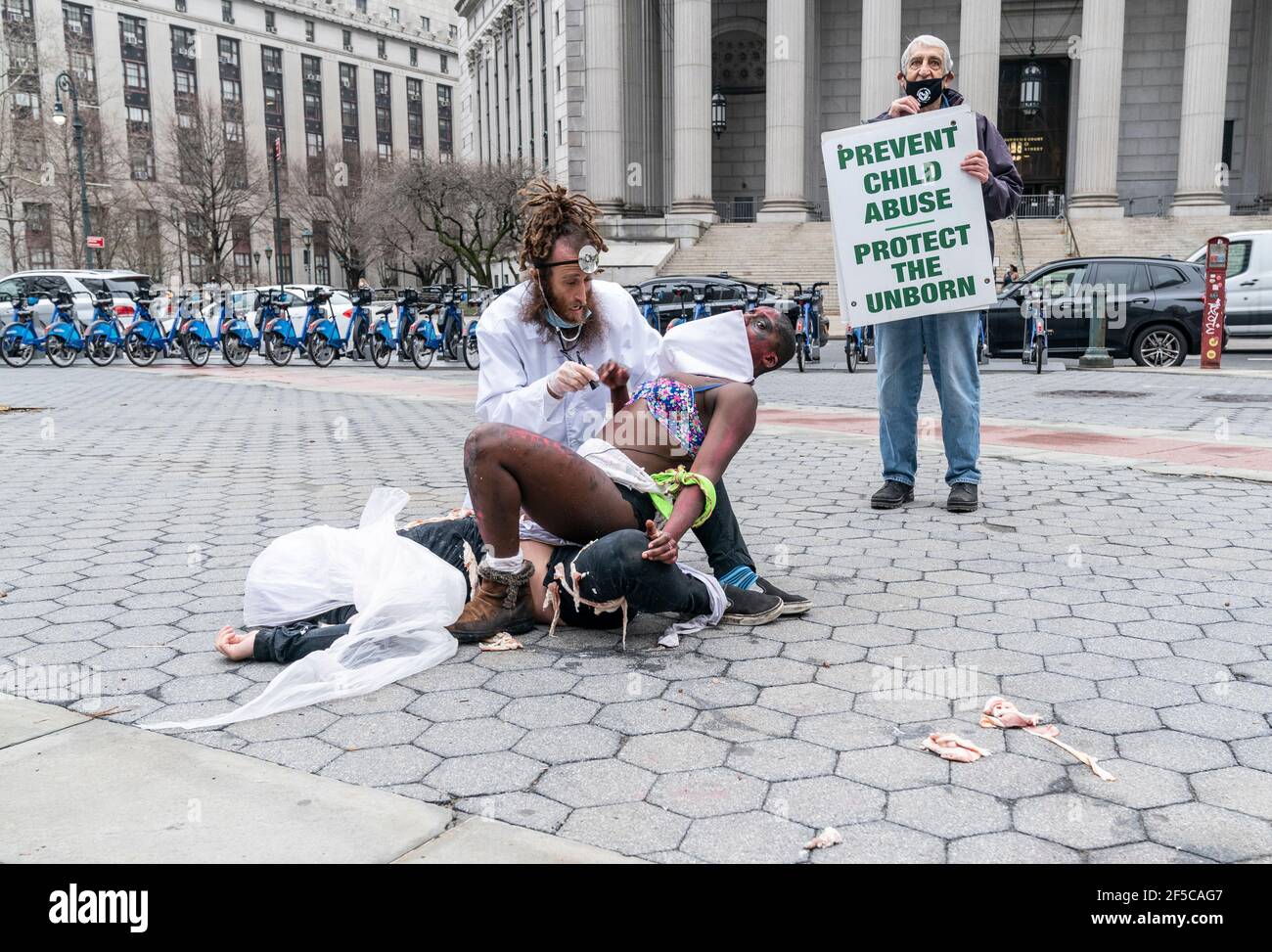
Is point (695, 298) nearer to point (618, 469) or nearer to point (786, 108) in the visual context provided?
point (618, 469)

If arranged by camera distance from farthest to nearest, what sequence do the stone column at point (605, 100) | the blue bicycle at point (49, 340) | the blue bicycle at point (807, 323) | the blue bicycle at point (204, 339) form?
the stone column at point (605, 100)
the blue bicycle at point (49, 340)
the blue bicycle at point (204, 339)
the blue bicycle at point (807, 323)

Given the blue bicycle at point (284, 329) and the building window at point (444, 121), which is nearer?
the blue bicycle at point (284, 329)

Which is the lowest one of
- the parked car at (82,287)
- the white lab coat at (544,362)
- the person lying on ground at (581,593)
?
the person lying on ground at (581,593)

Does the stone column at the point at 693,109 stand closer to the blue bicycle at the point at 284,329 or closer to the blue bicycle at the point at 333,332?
the blue bicycle at the point at 333,332

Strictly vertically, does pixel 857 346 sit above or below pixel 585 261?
below

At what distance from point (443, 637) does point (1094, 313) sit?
13.6 m

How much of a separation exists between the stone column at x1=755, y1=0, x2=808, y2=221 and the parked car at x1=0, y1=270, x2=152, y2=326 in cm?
2001

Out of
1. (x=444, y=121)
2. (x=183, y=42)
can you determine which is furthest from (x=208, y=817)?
(x=444, y=121)

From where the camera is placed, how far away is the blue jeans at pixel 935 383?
19.1ft

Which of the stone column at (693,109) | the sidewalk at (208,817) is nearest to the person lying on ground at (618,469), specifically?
the sidewalk at (208,817)

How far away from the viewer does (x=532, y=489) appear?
11.5 ft

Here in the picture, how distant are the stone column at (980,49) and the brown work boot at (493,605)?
3338 cm

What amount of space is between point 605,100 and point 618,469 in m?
37.6
